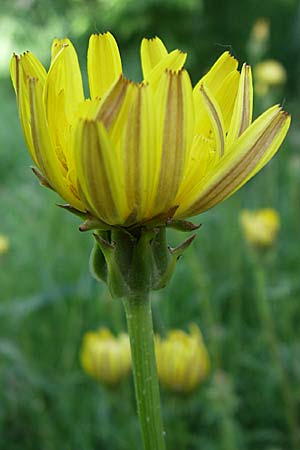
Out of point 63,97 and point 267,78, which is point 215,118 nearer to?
point 63,97

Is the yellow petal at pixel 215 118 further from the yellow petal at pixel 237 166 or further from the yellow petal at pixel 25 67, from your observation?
the yellow petal at pixel 25 67

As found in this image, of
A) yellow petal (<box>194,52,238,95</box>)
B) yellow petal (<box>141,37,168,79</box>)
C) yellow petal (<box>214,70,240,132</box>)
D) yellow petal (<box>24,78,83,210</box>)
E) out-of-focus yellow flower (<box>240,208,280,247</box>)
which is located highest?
out-of-focus yellow flower (<box>240,208,280,247</box>)

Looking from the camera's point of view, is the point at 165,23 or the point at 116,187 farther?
the point at 165,23

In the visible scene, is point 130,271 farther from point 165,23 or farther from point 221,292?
point 165,23

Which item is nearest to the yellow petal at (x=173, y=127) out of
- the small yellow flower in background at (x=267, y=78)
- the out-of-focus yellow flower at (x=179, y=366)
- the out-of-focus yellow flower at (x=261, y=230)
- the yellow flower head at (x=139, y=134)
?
the yellow flower head at (x=139, y=134)

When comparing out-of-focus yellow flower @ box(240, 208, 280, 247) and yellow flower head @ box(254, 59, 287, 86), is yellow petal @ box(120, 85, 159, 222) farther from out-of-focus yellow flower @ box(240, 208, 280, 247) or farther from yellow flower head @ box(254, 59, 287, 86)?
yellow flower head @ box(254, 59, 287, 86)

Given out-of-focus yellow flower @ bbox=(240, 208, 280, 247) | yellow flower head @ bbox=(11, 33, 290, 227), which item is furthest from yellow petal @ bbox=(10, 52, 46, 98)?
out-of-focus yellow flower @ bbox=(240, 208, 280, 247)

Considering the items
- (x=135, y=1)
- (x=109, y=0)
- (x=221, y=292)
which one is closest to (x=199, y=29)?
(x=135, y=1)
